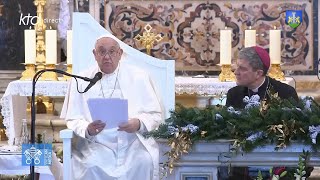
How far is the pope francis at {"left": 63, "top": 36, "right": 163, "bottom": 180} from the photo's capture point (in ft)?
20.4

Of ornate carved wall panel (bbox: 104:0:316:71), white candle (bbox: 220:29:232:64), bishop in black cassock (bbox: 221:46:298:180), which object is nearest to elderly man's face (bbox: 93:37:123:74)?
bishop in black cassock (bbox: 221:46:298:180)

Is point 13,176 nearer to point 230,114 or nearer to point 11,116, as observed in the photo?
point 11,116

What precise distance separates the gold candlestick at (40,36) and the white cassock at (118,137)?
2365 millimetres

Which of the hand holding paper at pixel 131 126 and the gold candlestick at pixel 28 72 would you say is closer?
the hand holding paper at pixel 131 126

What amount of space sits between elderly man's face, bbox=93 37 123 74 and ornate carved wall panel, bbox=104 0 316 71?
4.01 m

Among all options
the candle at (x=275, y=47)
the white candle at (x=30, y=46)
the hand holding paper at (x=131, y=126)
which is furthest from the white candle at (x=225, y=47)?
the hand holding paper at (x=131, y=126)

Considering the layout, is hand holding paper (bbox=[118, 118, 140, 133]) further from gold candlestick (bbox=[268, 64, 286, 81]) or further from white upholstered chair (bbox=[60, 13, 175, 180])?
gold candlestick (bbox=[268, 64, 286, 81])

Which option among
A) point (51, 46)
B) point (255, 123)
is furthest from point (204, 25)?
point (255, 123)

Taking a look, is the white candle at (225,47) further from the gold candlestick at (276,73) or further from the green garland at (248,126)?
the green garland at (248,126)

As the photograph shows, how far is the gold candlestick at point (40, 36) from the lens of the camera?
29.3 ft

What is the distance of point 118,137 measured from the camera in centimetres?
640

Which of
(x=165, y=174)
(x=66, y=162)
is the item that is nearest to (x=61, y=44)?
(x=66, y=162)

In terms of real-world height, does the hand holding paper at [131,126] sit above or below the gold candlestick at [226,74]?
below

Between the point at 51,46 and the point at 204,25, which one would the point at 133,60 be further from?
the point at 204,25
